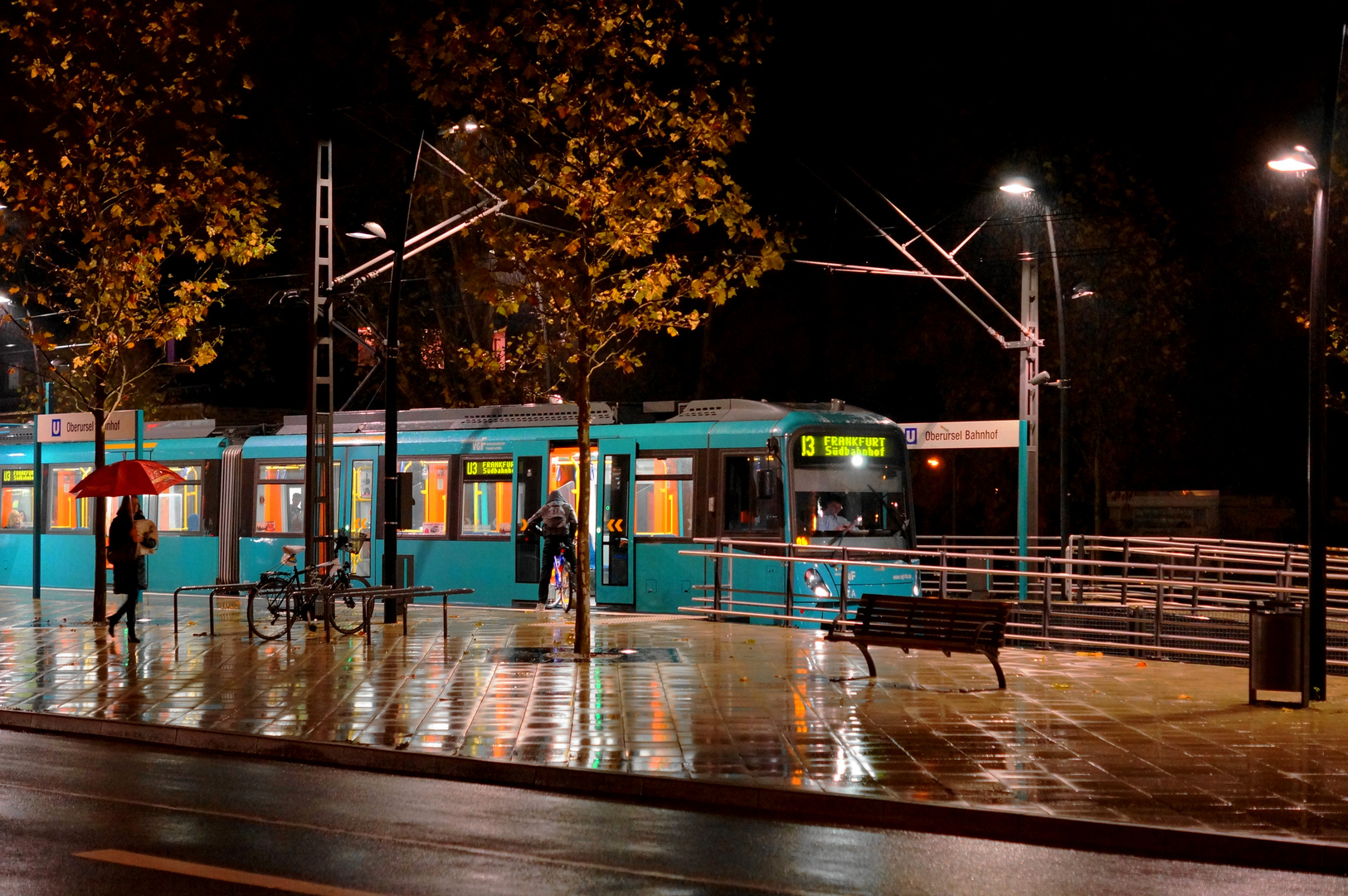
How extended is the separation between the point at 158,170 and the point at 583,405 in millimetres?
7955

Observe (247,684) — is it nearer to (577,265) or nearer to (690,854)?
(577,265)

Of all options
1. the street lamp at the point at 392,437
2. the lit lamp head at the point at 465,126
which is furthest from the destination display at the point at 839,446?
the lit lamp head at the point at 465,126

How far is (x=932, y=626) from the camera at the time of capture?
1405 centimetres

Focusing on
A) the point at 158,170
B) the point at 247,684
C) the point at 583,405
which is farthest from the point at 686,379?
the point at 247,684

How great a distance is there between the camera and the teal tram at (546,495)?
813 inches

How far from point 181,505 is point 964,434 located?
46.6 feet

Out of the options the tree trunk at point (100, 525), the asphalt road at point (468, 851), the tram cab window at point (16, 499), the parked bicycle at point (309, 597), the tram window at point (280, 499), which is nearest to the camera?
the asphalt road at point (468, 851)

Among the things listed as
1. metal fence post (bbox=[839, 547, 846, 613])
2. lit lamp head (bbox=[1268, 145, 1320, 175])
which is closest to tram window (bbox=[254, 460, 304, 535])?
metal fence post (bbox=[839, 547, 846, 613])

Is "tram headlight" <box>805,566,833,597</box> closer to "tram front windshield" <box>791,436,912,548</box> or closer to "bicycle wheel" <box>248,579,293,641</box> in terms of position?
"tram front windshield" <box>791,436,912,548</box>

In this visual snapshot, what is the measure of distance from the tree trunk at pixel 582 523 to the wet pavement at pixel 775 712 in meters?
0.34

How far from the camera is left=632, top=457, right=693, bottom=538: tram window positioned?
21.5 m

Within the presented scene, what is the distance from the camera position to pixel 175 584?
2738 centimetres

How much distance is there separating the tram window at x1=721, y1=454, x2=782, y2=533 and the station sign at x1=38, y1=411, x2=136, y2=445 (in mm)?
8321

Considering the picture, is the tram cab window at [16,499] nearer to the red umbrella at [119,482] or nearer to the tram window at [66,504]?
the tram window at [66,504]
